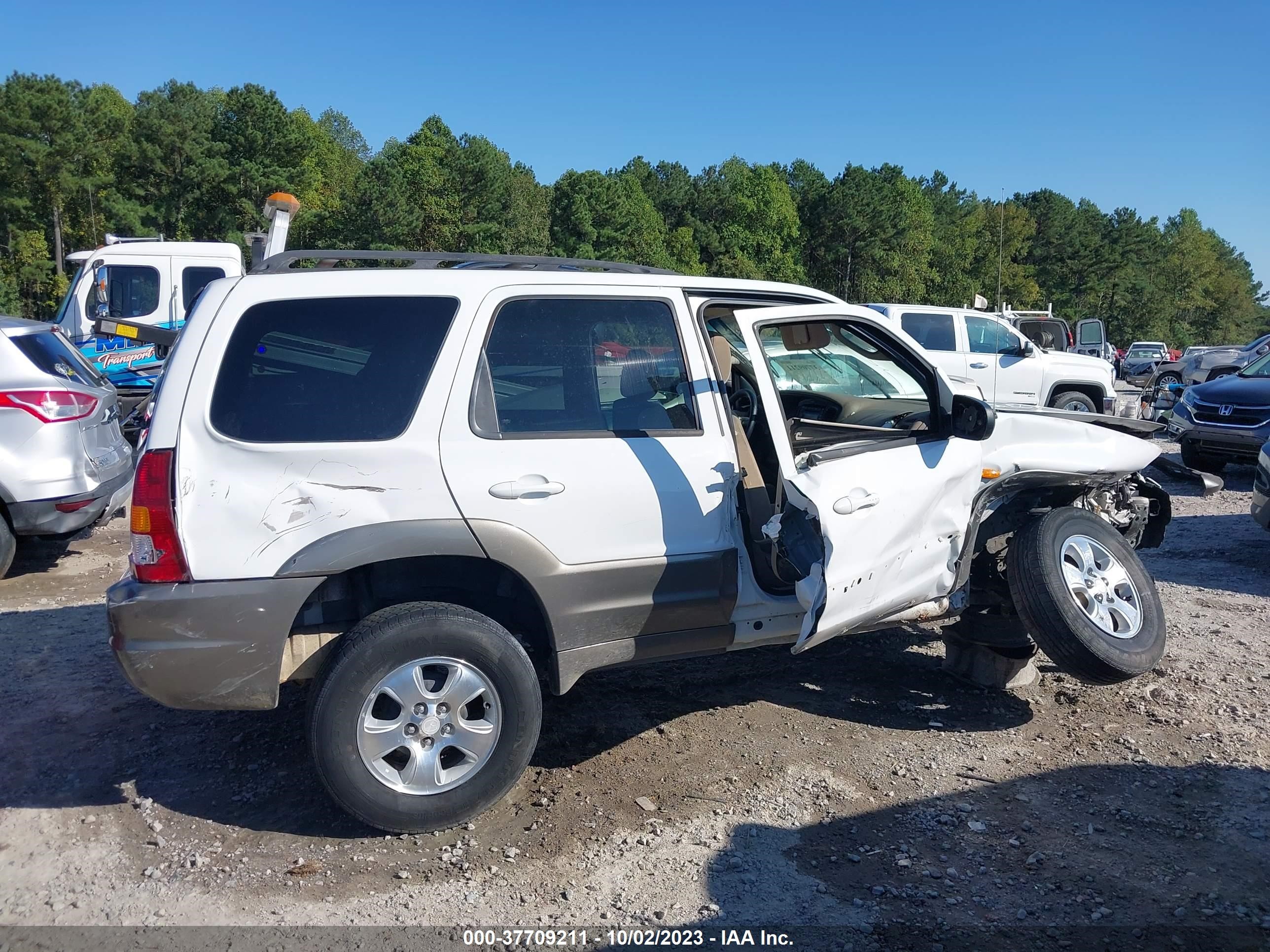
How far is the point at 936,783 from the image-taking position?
4047 mm

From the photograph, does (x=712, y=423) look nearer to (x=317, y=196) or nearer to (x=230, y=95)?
(x=230, y=95)

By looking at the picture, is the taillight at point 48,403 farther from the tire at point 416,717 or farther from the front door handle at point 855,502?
the front door handle at point 855,502

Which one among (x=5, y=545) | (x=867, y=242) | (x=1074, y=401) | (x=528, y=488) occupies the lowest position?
(x=5, y=545)

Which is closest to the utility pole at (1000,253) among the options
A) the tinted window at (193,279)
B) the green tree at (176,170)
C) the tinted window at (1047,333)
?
the tinted window at (1047,333)

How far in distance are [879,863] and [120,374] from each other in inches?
457

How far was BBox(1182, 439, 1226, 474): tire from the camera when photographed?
11531mm

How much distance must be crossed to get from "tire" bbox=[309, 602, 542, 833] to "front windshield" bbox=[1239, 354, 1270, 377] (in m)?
11.7

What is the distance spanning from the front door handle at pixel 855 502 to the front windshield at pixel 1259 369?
10373 mm

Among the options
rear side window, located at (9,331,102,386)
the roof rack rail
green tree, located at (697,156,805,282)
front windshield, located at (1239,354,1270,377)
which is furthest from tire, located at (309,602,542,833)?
green tree, located at (697,156,805,282)

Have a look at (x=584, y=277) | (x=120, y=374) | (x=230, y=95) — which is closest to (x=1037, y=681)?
(x=584, y=277)

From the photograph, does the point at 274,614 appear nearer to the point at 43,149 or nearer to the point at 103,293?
the point at 103,293

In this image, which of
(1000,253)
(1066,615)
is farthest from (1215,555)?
(1000,253)

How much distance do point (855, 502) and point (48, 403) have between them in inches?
223

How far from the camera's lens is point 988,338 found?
1527 cm
